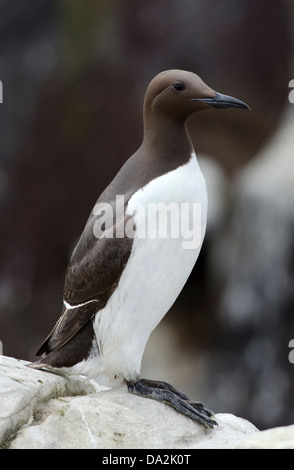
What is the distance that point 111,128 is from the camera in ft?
33.9

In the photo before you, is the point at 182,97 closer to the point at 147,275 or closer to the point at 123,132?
the point at 147,275

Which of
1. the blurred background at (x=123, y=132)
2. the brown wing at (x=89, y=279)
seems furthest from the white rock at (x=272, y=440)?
the blurred background at (x=123, y=132)

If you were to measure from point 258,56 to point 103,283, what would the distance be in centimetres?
668

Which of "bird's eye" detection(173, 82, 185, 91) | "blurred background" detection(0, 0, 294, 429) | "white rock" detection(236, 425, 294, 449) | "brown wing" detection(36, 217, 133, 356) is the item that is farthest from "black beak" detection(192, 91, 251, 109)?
"blurred background" detection(0, 0, 294, 429)

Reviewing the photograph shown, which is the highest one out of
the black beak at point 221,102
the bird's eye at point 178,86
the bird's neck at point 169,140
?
the bird's eye at point 178,86

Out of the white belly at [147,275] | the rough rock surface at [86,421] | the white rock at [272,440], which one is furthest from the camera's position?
the white belly at [147,275]

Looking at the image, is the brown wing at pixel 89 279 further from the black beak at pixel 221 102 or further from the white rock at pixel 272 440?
the white rock at pixel 272 440

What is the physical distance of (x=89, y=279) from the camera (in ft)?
14.6

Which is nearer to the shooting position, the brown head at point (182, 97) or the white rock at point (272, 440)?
the white rock at point (272, 440)

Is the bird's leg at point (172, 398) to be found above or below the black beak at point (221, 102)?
below

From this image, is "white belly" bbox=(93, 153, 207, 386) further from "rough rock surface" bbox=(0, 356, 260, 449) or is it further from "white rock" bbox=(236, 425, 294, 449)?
"white rock" bbox=(236, 425, 294, 449)

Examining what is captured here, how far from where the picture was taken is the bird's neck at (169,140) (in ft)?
14.5
